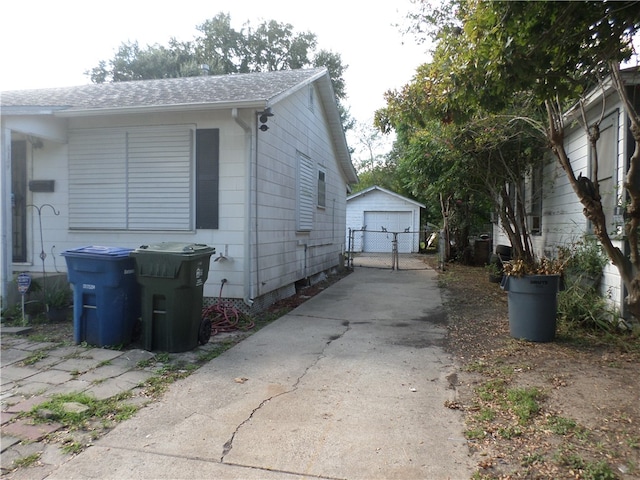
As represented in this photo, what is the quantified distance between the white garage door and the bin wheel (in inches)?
764

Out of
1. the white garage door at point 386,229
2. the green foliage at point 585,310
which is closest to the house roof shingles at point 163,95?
the green foliage at point 585,310

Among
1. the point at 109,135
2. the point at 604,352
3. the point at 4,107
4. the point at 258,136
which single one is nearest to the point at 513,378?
the point at 604,352

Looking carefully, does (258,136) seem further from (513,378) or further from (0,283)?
(513,378)

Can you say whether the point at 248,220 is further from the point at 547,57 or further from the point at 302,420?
the point at 547,57

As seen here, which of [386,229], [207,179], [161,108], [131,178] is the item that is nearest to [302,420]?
[207,179]

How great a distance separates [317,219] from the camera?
38.1ft

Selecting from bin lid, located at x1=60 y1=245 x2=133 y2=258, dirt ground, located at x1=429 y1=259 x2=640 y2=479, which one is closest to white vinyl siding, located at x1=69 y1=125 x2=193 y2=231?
bin lid, located at x1=60 y1=245 x2=133 y2=258

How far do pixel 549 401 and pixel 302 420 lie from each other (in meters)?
2.13

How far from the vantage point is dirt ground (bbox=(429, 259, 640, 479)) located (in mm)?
2857

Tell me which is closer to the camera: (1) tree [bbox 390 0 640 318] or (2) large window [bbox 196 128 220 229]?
(1) tree [bbox 390 0 640 318]

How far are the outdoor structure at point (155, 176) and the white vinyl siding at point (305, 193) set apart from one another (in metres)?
1.21

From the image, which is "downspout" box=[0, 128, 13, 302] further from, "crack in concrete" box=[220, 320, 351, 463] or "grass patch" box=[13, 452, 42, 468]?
"crack in concrete" box=[220, 320, 351, 463]

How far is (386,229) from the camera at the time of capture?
24.7 m

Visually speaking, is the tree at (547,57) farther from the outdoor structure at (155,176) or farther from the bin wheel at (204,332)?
the bin wheel at (204,332)
